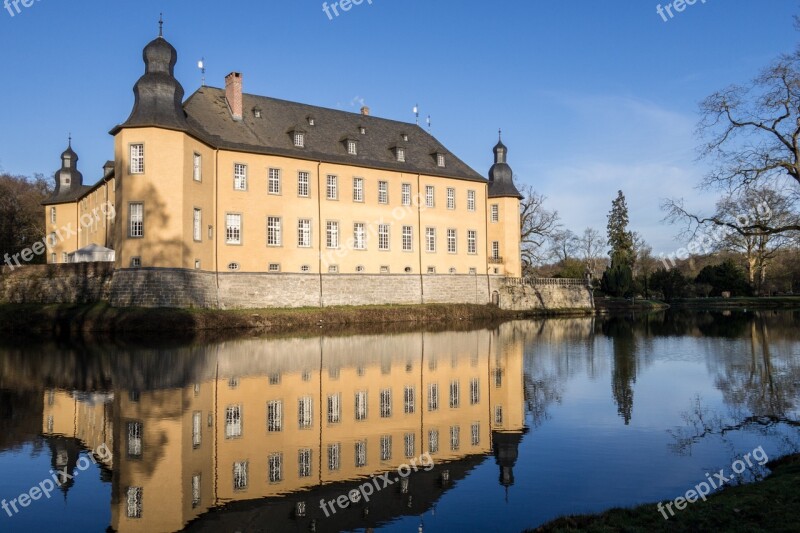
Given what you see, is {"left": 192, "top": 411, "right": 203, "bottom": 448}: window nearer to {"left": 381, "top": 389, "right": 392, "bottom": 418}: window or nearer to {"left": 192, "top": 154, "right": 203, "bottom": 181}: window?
{"left": 381, "top": 389, "right": 392, "bottom": 418}: window

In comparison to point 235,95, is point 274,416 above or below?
below

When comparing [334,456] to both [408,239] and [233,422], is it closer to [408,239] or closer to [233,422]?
[233,422]

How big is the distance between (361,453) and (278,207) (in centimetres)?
2815

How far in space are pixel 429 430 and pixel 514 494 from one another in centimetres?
291

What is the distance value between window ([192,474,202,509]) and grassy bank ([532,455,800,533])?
3437 millimetres

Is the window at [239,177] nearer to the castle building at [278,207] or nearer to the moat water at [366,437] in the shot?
the castle building at [278,207]

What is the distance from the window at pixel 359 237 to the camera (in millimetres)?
38094

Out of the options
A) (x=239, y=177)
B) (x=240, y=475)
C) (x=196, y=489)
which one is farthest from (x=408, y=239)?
(x=196, y=489)

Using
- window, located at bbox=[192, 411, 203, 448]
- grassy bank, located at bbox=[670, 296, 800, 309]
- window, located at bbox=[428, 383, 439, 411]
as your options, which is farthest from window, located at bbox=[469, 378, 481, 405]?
grassy bank, located at bbox=[670, 296, 800, 309]

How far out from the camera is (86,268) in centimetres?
2972

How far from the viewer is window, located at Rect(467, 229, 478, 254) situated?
4338 cm

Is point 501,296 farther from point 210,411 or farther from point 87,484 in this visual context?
point 87,484

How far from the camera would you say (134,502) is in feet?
21.2

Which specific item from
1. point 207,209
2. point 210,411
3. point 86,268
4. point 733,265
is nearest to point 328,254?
point 207,209
